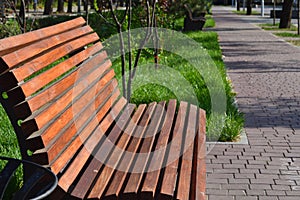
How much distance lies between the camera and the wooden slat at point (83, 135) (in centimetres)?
298

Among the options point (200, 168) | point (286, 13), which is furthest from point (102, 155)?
point (286, 13)

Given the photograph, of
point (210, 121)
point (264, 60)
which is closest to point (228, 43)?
point (264, 60)

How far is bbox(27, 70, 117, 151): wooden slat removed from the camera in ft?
9.25

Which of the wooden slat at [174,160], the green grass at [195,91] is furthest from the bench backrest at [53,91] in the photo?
the green grass at [195,91]

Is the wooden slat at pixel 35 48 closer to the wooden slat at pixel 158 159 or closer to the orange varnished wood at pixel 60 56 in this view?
the orange varnished wood at pixel 60 56

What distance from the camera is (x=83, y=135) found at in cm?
349

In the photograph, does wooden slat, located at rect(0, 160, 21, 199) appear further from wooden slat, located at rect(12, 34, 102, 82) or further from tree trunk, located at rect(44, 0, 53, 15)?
tree trunk, located at rect(44, 0, 53, 15)

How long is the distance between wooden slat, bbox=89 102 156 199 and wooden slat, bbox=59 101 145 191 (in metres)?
0.11

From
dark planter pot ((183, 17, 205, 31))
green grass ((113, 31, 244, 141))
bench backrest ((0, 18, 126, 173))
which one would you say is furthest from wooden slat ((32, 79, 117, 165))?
dark planter pot ((183, 17, 205, 31))

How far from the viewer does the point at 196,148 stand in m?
3.75

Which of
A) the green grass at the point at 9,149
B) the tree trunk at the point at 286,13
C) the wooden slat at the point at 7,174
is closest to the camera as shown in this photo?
the wooden slat at the point at 7,174

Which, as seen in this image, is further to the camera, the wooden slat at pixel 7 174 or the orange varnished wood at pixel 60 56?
the orange varnished wood at pixel 60 56

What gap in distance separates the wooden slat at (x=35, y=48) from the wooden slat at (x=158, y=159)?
0.85m

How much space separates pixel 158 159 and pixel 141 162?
0.11 metres
